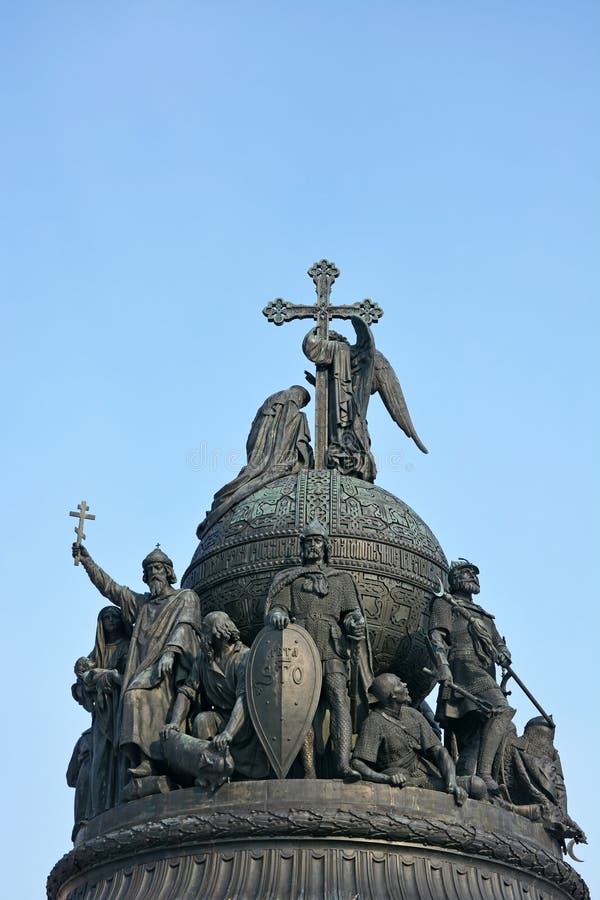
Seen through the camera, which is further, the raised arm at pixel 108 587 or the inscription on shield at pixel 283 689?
the raised arm at pixel 108 587

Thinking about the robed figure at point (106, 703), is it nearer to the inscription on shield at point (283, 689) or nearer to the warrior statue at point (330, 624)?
the inscription on shield at point (283, 689)

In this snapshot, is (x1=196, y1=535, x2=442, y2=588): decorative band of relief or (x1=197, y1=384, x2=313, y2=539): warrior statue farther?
(x1=197, y1=384, x2=313, y2=539): warrior statue

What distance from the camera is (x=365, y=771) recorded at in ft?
47.4

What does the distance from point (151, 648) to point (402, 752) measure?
125 inches

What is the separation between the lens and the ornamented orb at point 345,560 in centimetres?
1711

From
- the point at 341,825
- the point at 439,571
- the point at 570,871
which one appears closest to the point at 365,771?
the point at 341,825

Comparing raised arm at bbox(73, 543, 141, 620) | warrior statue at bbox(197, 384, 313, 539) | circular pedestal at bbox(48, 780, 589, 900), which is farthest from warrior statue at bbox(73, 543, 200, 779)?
warrior statue at bbox(197, 384, 313, 539)

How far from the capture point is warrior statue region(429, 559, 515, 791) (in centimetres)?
1591

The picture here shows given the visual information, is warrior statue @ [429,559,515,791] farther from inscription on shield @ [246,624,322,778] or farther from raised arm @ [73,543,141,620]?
raised arm @ [73,543,141,620]

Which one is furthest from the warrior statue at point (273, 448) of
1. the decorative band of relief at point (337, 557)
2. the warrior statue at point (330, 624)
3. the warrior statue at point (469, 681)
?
the warrior statue at point (469, 681)

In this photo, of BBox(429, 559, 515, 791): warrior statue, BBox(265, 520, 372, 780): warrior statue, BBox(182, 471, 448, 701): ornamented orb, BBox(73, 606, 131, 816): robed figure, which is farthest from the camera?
BBox(182, 471, 448, 701): ornamented orb

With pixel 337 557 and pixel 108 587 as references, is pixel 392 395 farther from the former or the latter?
pixel 108 587

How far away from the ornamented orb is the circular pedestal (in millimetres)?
2861

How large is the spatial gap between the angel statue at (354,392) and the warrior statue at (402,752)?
13.4 feet
